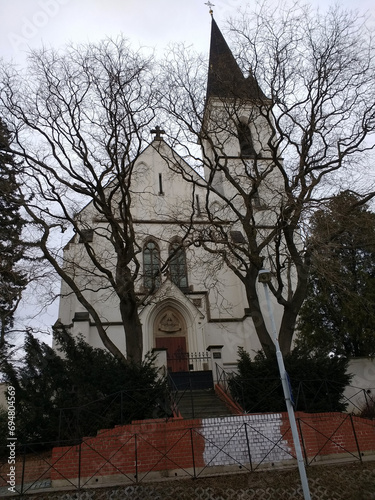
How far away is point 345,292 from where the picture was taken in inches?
529

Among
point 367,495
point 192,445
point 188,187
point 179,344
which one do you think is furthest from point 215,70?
point 367,495

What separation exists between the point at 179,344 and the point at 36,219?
25.7 ft

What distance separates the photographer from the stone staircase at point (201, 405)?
11.8 metres

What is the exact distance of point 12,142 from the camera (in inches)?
570

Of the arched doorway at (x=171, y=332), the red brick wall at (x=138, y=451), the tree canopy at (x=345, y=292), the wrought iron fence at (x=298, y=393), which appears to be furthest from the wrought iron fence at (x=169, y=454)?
the arched doorway at (x=171, y=332)

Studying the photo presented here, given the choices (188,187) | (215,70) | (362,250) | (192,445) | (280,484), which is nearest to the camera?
(280,484)

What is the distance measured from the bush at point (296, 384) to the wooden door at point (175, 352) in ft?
16.2

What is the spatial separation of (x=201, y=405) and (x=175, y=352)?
4.98 meters

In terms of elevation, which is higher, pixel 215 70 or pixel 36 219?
pixel 215 70

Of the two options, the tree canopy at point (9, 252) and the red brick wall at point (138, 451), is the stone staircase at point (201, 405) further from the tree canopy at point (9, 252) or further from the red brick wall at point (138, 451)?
the tree canopy at point (9, 252)

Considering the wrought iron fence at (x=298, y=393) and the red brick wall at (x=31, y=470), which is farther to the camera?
the wrought iron fence at (x=298, y=393)

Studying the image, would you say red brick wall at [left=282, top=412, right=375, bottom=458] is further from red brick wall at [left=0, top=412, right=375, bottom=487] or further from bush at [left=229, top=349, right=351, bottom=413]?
bush at [left=229, top=349, right=351, bottom=413]

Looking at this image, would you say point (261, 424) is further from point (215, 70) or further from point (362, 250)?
point (215, 70)

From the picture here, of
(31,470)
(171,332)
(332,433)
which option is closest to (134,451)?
(31,470)
